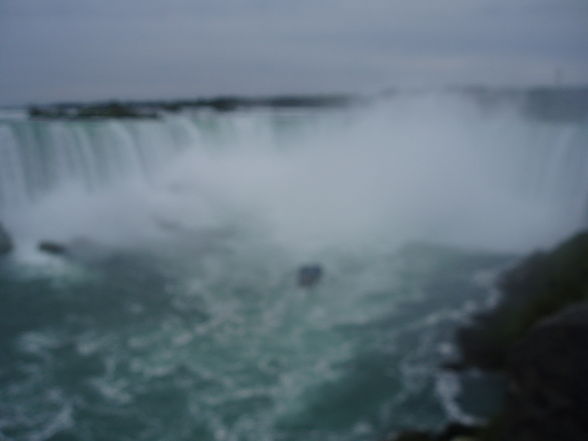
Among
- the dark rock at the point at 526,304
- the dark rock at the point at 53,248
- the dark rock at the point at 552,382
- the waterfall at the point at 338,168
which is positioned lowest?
the dark rock at the point at 552,382

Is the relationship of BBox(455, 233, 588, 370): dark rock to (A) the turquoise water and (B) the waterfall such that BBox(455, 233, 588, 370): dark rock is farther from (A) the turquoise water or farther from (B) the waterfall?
(B) the waterfall

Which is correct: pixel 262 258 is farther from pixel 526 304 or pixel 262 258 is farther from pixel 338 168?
pixel 338 168

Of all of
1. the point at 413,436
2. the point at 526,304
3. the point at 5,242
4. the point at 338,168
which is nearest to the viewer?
the point at 413,436

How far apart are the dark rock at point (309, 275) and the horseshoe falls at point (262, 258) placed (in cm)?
27

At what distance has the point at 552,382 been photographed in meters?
4.23

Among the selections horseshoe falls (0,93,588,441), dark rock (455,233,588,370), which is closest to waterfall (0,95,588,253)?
horseshoe falls (0,93,588,441)

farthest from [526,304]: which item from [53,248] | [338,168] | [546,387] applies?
[338,168]

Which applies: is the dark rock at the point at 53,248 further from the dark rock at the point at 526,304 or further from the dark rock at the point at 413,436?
the dark rock at the point at 413,436

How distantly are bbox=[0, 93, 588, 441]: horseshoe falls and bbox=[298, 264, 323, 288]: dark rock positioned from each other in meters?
0.27

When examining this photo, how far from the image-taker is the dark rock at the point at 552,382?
157 inches

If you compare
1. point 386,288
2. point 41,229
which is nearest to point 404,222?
point 386,288

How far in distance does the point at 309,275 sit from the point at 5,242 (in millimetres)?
7432

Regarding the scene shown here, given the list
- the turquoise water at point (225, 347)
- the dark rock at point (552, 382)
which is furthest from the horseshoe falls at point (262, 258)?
the dark rock at point (552, 382)

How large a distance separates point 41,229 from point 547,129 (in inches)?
601
